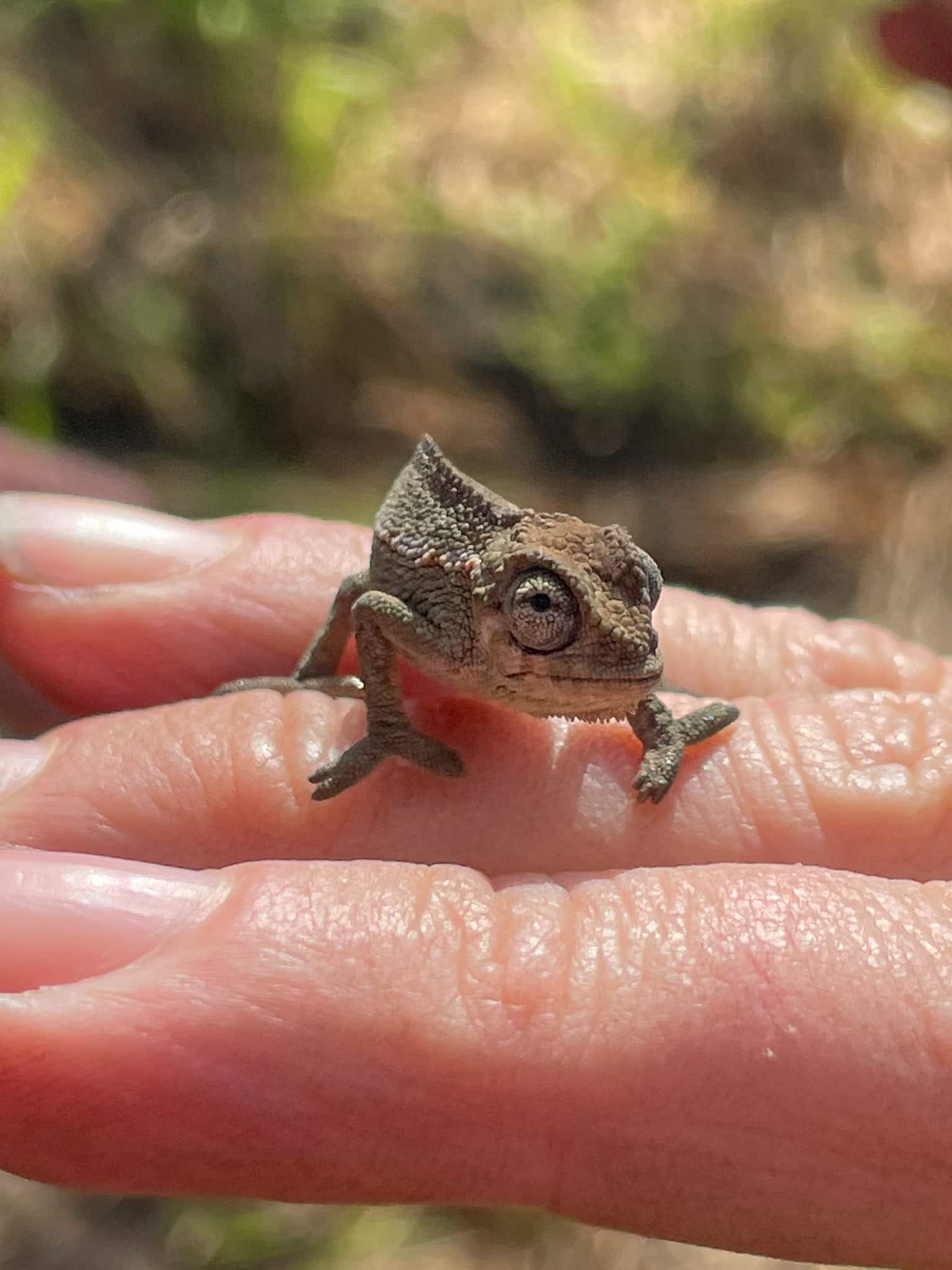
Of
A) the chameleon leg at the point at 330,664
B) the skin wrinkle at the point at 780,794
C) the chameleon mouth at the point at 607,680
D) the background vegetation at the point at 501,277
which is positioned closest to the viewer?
the chameleon mouth at the point at 607,680

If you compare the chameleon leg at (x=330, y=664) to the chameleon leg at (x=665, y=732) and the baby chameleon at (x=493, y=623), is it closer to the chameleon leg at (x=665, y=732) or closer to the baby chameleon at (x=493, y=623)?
the baby chameleon at (x=493, y=623)

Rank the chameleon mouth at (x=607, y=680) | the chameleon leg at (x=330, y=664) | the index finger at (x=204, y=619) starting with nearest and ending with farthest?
the chameleon mouth at (x=607, y=680)
the chameleon leg at (x=330, y=664)
the index finger at (x=204, y=619)

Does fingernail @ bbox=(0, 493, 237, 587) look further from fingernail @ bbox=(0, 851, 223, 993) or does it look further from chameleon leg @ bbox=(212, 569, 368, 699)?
fingernail @ bbox=(0, 851, 223, 993)

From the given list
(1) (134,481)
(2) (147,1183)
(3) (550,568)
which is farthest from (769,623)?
(1) (134,481)

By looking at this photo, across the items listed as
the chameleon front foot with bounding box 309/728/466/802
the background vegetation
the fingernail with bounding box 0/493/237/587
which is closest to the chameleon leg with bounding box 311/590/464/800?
the chameleon front foot with bounding box 309/728/466/802

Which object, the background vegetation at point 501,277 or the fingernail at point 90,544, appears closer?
the fingernail at point 90,544

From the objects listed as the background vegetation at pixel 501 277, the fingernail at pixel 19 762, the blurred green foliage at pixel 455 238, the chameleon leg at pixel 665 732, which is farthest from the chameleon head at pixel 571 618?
the blurred green foliage at pixel 455 238

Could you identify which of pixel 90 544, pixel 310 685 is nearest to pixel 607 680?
pixel 310 685

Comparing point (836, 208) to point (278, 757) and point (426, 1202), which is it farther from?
point (426, 1202)

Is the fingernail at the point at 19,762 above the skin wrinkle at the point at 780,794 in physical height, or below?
below
